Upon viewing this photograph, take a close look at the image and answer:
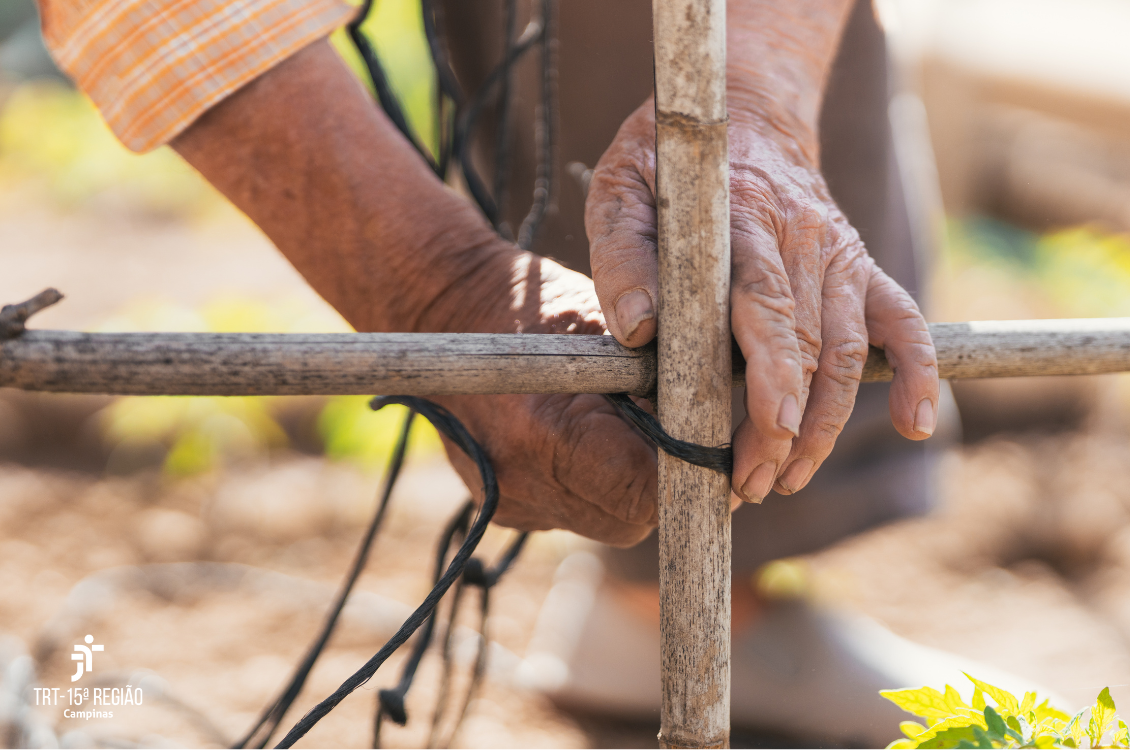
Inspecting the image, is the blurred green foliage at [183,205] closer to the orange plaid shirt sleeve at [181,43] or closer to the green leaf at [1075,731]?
the orange plaid shirt sleeve at [181,43]

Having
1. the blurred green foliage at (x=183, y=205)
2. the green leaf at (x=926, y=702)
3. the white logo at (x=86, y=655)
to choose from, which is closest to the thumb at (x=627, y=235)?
the green leaf at (x=926, y=702)

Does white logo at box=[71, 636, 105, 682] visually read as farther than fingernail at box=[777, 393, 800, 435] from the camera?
Yes

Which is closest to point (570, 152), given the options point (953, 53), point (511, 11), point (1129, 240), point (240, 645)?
point (511, 11)

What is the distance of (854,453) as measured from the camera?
125 cm

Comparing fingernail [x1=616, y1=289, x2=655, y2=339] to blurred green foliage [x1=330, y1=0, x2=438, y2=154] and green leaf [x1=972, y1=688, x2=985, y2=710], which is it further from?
blurred green foliage [x1=330, y1=0, x2=438, y2=154]

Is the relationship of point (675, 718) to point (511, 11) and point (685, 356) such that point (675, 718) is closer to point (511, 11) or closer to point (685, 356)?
point (685, 356)

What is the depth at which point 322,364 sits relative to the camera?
0.44m

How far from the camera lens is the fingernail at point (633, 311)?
0.48 m

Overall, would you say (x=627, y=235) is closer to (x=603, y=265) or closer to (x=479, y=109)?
(x=603, y=265)

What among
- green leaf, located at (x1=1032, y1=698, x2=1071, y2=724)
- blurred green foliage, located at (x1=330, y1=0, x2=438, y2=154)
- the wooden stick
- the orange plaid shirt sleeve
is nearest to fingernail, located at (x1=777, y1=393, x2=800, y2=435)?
green leaf, located at (x1=1032, y1=698, x2=1071, y2=724)

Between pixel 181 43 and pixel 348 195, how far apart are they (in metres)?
0.18

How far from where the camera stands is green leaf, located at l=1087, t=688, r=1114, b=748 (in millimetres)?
445

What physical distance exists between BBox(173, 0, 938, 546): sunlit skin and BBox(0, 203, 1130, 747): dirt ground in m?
0.70

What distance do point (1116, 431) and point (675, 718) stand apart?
84.4 inches
